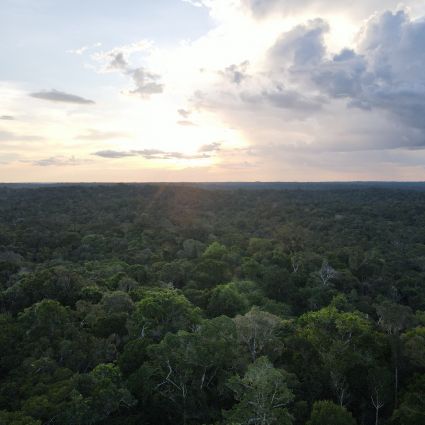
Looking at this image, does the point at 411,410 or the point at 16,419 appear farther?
the point at 411,410

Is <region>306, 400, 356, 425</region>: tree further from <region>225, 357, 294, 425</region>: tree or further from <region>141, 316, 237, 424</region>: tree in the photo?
<region>141, 316, 237, 424</region>: tree

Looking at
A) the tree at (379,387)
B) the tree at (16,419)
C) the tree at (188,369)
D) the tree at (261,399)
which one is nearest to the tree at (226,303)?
the tree at (188,369)

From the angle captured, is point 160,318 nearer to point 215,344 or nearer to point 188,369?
point 215,344

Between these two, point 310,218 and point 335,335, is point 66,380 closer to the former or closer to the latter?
point 335,335

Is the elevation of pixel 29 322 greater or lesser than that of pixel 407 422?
greater

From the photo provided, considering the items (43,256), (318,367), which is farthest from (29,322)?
(43,256)

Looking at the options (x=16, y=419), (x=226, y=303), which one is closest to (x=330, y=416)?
(x=16, y=419)

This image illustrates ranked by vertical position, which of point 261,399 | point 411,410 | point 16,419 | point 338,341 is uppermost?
point 261,399

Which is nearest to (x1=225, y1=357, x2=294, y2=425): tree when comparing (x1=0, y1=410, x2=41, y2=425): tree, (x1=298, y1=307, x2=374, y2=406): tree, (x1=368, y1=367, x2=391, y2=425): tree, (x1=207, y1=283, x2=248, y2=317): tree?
(x1=298, y1=307, x2=374, y2=406): tree
